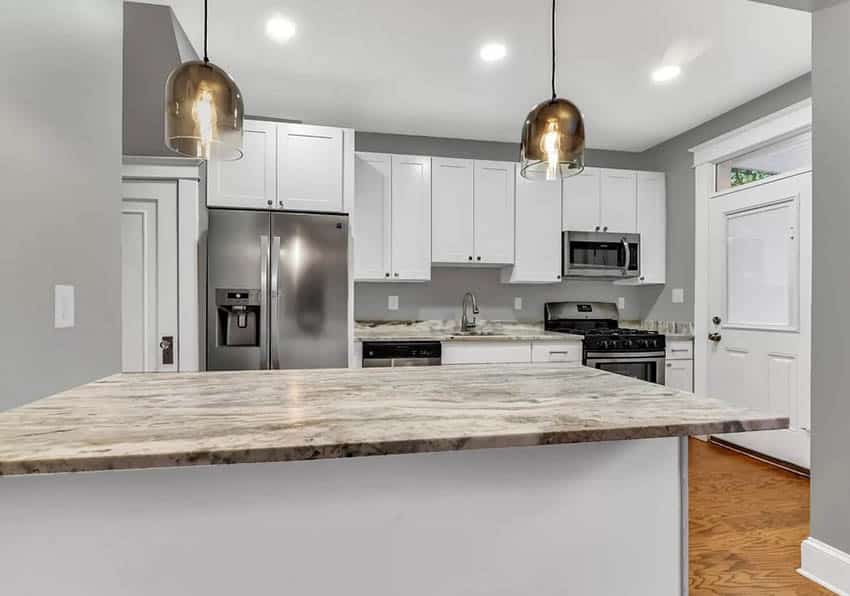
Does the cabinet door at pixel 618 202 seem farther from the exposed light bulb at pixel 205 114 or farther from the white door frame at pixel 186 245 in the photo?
the exposed light bulb at pixel 205 114

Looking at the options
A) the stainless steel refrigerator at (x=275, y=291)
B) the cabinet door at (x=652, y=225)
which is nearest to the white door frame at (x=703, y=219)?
the cabinet door at (x=652, y=225)

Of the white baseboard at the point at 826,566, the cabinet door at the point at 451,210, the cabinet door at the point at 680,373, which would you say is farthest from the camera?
the cabinet door at the point at 680,373

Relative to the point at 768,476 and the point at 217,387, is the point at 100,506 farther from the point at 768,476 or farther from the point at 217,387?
the point at 768,476

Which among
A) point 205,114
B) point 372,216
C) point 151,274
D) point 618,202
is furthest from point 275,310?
point 618,202

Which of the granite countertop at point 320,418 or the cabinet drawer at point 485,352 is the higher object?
the granite countertop at point 320,418

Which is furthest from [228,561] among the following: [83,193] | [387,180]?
[387,180]

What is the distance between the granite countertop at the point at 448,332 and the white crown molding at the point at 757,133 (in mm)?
1803

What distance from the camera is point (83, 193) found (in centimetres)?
150

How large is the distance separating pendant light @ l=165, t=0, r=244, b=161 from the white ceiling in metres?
1.39

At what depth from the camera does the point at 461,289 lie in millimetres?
4340

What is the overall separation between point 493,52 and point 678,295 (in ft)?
8.94

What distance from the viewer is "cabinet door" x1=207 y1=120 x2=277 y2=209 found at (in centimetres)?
324

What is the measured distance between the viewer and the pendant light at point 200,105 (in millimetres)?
1241

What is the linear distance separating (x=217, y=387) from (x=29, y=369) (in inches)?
17.5
